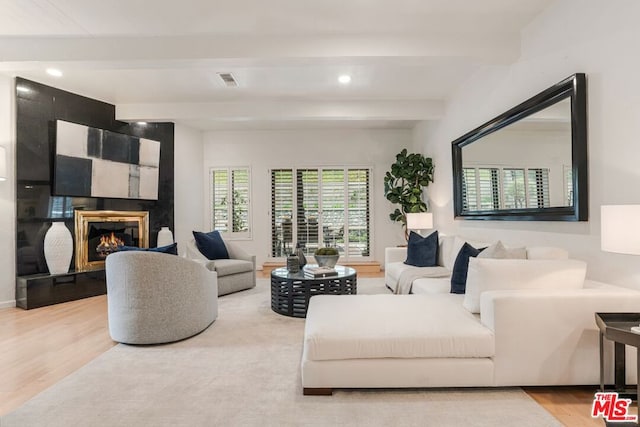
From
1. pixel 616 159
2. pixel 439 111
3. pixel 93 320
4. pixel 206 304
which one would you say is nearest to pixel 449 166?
pixel 439 111

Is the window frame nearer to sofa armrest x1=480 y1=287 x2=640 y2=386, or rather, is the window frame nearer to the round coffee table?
the round coffee table

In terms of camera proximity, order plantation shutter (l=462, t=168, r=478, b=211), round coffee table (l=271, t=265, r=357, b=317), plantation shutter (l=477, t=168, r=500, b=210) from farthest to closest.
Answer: plantation shutter (l=462, t=168, r=478, b=211) < plantation shutter (l=477, t=168, r=500, b=210) < round coffee table (l=271, t=265, r=357, b=317)

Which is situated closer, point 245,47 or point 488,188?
point 245,47

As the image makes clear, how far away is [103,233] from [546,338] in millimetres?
5642

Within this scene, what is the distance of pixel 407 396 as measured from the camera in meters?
2.10

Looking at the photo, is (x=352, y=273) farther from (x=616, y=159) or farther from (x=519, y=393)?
(x=616, y=159)

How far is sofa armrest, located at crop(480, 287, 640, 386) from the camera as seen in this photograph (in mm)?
2090

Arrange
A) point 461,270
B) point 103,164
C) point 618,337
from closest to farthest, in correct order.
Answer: point 618,337, point 461,270, point 103,164

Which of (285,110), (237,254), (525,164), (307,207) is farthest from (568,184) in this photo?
(307,207)

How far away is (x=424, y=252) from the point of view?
14.9ft

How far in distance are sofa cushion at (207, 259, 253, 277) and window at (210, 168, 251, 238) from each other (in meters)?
2.16

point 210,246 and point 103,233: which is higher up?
point 103,233

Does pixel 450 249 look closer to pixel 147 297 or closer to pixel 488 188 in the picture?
pixel 488 188

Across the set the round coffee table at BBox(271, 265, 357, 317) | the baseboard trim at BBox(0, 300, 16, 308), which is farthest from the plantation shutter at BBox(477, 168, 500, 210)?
the baseboard trim at BBox(0, 300, 16, 308)
